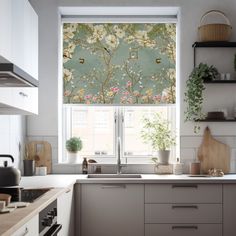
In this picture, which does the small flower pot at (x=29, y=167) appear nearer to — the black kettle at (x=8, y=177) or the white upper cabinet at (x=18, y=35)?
the white upper cabinet at (x=18, y=35)

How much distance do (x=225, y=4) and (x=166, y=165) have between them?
1.70m

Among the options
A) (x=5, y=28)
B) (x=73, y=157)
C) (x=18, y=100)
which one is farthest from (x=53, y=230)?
(x=73, y=157)

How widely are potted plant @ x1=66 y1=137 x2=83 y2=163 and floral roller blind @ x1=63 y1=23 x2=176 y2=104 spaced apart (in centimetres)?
41

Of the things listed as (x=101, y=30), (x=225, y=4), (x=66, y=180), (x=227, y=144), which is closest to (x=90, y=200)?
(x=66, y=180)

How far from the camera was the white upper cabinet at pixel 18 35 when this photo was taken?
2.67 m

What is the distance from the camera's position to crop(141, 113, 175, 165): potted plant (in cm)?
481

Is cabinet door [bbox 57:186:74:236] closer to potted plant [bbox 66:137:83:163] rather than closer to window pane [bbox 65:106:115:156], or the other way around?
potted plant [bbox 66:137:83:163]

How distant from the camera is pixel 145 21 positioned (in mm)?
5047

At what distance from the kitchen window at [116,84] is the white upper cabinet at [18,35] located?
118cm

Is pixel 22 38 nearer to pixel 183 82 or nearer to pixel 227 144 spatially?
pixel 183 82

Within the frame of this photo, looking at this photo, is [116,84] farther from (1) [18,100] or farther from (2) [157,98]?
(1) [18,100]

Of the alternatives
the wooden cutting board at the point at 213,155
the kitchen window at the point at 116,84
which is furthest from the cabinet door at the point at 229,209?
the kitchen window at the point at 116,84

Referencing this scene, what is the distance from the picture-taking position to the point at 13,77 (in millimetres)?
2652

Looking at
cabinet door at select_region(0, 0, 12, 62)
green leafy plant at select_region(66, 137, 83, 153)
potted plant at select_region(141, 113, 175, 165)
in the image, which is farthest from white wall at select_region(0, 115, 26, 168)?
cabinet door at select_region(0, 0, 12, 62)
